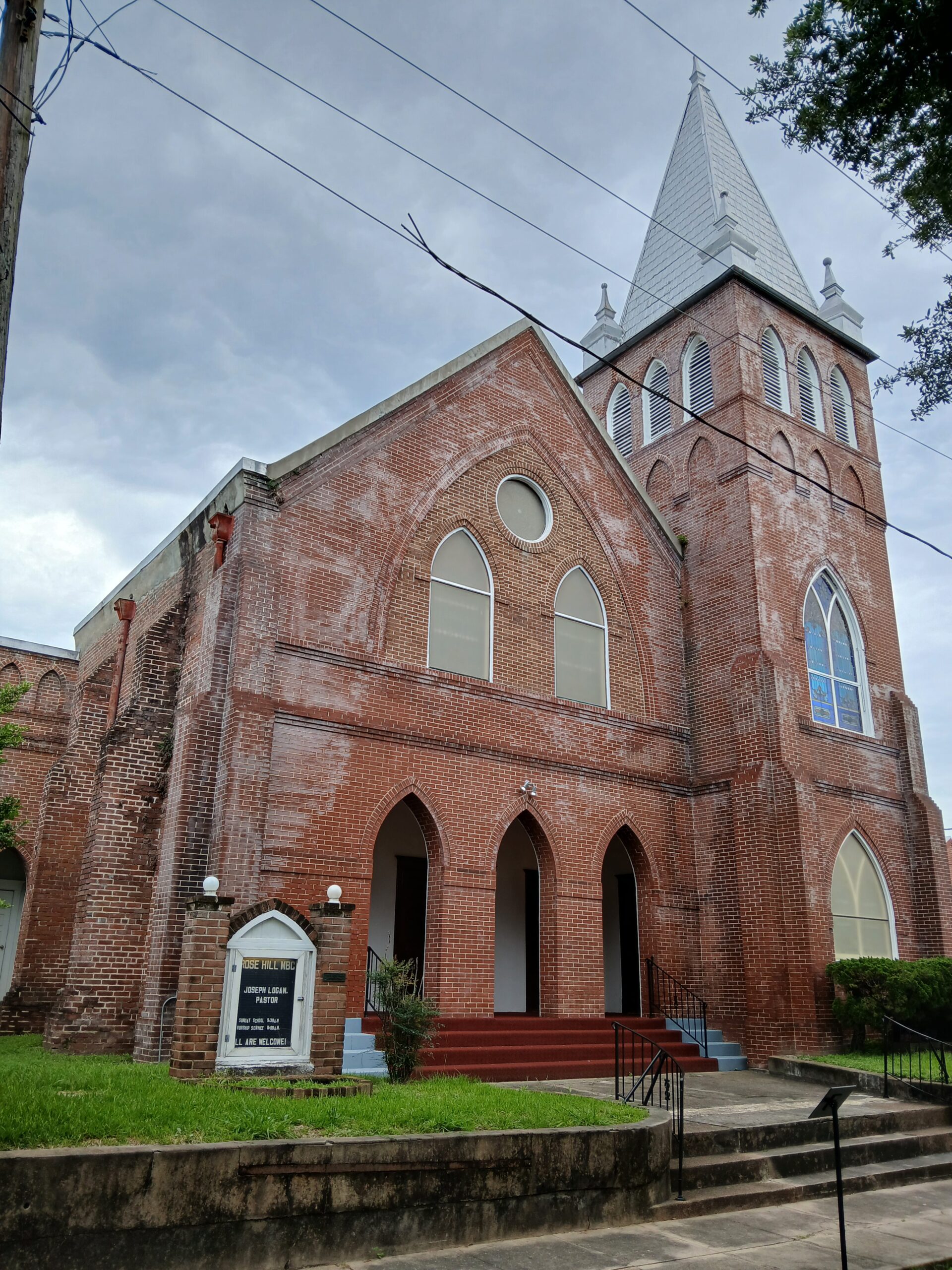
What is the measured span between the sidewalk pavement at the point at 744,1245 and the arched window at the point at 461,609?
843cm

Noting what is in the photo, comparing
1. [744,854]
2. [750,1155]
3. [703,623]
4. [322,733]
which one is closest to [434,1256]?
[750,1155]

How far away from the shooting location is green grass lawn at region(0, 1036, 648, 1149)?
5961 millimetres

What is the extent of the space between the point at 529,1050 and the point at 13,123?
1130 centimetres

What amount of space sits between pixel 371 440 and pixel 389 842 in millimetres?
6265

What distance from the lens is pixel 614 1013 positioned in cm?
1658

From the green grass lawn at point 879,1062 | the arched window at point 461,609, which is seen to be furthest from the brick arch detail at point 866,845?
the arched window at point 461,609

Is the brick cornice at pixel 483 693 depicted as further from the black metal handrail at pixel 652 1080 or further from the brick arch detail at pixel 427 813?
the black metal handrail at pixel 652 1080

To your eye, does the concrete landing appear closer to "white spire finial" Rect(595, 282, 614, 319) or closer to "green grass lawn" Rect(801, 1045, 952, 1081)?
"green grass lawn" Rect(801, 1045, 952, 1081)

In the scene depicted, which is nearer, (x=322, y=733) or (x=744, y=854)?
(x=322, y=733)

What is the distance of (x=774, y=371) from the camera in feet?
65.3

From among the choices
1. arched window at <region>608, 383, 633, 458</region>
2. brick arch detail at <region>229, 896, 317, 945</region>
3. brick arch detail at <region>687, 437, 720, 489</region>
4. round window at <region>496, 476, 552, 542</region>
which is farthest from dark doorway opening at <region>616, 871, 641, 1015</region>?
arched window at <region>608, 383, 633, 458</region>

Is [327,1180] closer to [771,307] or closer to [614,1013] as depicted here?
[614,1013]

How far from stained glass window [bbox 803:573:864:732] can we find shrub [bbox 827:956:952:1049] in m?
4.35

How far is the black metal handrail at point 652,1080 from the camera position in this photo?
8594 millimetres
